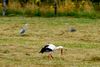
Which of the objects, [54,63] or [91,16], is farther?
[91,16]

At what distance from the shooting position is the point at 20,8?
80.5 feet

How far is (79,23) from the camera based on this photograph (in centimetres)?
2019

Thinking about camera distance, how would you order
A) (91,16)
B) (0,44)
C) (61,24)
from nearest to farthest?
1. (0,44)
2. (61,24)
3. (91,16)

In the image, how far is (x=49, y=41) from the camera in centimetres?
1480

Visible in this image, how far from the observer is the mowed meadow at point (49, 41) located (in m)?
10.6

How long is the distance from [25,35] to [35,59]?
18.1ft

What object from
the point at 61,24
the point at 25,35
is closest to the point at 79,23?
the point at 61,24

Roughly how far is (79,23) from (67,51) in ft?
26.2

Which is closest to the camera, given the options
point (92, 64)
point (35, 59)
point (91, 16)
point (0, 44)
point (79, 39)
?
point (92, 64)

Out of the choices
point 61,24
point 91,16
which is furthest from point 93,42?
point 91,16

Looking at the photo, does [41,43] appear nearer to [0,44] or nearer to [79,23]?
[0,44]

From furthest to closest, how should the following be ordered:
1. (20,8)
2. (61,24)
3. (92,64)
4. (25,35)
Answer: (20,8)
(61,24)
(25,35)
(92,64)

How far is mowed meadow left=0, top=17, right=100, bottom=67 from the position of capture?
1064cm

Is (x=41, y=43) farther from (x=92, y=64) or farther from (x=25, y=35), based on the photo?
(x=92, y=64)
